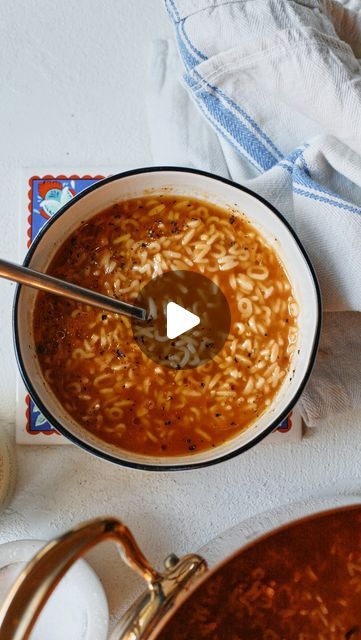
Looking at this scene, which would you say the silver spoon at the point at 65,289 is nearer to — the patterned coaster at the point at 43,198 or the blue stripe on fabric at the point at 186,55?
the patterned coaster at the point at 43,198

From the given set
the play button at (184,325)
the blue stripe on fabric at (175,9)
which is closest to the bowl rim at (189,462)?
the play button at (184,325)

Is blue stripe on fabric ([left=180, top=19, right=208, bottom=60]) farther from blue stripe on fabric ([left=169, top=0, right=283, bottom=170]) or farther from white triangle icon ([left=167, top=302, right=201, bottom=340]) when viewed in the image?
white triangle icon ([left=167, top=302, right=201, bottom=340])

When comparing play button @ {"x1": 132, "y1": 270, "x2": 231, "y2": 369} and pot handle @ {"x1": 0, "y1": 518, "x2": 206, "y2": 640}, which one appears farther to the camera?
play button @ {"x1": 132, "y1": 270, "x2": 231, "y2": 369}

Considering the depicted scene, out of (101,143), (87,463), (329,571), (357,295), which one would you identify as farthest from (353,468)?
(101,143)

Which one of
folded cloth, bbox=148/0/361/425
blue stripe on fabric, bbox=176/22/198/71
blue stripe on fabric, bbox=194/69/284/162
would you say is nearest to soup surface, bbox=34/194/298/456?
folded cloth, bbox=148/0/361/425

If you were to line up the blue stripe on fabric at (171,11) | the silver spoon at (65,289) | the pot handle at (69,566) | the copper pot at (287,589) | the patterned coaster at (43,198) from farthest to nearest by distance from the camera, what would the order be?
the patterned coaster at (43,198) < the blue stripe on fabric at (171,11) < the copper pot at (287,589) < the silver spoon at (65,289) < the pot handle at (69,566)

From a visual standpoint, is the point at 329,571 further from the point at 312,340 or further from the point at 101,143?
the point at 101,143
